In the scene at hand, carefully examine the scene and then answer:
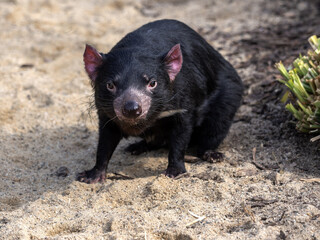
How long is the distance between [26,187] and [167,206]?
1434mm

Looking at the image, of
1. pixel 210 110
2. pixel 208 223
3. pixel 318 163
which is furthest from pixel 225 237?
pixel 210 110

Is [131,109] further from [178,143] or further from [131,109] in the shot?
[178,143]

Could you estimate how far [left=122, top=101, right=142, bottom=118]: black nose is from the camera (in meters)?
3.76

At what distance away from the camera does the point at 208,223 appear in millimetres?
3455

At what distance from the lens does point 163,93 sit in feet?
13.5

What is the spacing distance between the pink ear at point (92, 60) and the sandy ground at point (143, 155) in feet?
3.25

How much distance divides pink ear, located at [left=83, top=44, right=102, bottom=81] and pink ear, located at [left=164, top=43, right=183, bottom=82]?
587mm

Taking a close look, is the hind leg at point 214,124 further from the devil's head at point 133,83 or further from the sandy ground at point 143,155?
the devil's head at point 133,83

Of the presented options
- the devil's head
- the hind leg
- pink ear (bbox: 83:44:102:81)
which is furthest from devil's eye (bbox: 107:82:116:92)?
the hind leg

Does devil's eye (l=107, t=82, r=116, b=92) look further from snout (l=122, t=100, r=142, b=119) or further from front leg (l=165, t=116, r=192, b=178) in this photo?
front leg (l=165, t=116, r=192, b=178)

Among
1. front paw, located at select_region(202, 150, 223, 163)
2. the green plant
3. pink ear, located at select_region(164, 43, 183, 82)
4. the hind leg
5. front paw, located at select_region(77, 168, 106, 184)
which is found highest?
pink ear, located at select_region(164, 43, 183, 82)

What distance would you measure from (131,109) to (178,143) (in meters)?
0.83

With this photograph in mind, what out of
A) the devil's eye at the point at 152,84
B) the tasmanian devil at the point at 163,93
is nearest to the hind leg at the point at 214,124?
the tasmanian devil at the point at 163,93

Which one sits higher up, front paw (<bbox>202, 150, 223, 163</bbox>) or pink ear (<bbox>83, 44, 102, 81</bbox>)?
pink ear (<bbox>83, 44, 102, 81</bbox>)
